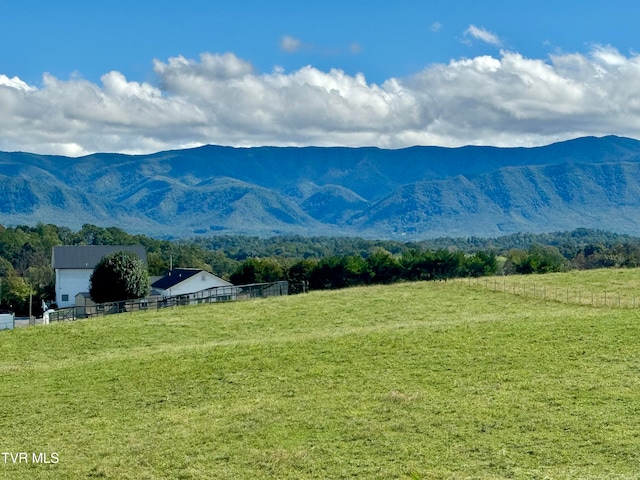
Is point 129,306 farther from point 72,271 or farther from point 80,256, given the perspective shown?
point 80,256

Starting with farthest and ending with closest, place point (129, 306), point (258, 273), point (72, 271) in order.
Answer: point (258, 273), point (72, 271), point (129, 306)

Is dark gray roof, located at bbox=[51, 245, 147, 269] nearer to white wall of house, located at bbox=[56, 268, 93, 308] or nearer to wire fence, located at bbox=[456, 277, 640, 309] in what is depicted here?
white wall of house, located at bbox=[56, 268, 93, 308]

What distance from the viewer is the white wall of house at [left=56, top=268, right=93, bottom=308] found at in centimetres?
8050

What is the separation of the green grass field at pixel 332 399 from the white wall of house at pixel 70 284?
40716mm

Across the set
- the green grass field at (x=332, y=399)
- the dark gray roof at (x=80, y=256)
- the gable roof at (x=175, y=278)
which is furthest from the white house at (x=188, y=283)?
the green grass field at (x=332, y=399)

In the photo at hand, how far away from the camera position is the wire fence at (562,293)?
4416 centimetres

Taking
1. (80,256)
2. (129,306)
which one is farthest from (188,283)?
(129,306)

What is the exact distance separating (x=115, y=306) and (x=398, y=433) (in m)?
32.8

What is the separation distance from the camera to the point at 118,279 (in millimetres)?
61219

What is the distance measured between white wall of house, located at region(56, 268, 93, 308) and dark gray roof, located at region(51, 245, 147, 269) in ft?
1.98

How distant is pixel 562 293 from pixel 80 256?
4907 cm

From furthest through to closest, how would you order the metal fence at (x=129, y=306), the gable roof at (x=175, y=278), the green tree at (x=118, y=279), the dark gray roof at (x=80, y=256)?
the dark gray roof at (x=80, y=256), the gable roof at (x=175, y=278), the green tree at (x=118, y=279), the metal fence at (x=129, y=306)

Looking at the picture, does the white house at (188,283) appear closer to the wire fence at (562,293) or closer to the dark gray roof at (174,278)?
the dark gray roof at (174,278)

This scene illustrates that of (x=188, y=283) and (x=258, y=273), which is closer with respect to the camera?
(x=188, y=283)
